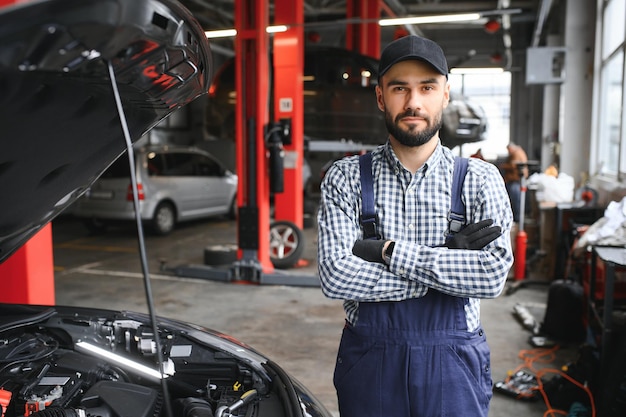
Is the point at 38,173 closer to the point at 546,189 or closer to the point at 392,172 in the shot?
the point at 392,172

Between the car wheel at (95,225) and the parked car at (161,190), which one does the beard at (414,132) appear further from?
the car wheel at (95,225)

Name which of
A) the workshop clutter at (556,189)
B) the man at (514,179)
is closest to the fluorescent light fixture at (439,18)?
the man at (514,179)

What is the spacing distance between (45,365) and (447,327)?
1228mm

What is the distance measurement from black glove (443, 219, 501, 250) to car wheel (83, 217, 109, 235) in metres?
8.87

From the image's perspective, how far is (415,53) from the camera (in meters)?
1.63

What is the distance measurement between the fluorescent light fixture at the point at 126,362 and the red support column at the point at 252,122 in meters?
4.31

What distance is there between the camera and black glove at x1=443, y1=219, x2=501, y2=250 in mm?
1614

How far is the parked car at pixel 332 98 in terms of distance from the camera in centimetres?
892

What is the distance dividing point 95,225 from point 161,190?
1.51m

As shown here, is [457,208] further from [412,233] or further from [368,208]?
[368,208]

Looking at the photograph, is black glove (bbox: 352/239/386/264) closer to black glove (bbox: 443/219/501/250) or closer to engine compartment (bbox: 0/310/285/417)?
black glove (bbox: 443/219/501/250)

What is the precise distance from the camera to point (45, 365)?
180 centimetres

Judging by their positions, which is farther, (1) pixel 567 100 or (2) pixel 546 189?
(1) pixel 567 100

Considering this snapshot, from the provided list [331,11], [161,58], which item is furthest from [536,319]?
[331,11]
